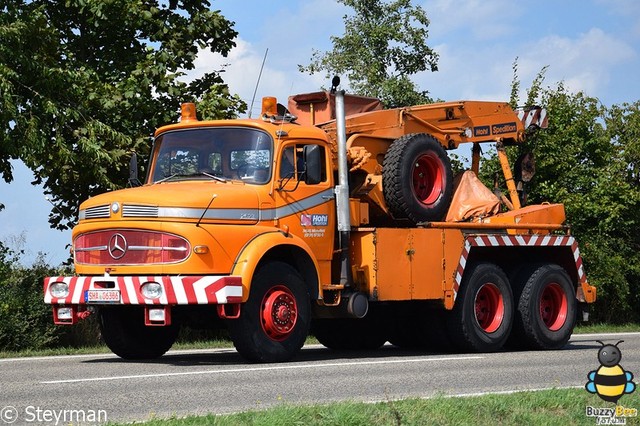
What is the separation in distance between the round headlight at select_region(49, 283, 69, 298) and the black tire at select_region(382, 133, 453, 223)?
14.4 ft

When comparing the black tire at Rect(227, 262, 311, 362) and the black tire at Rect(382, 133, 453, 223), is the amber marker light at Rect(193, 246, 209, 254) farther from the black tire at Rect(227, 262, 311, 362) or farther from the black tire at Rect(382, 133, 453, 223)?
the black tire at Rect(382, 133, 453, 223)

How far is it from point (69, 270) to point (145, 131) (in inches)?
142

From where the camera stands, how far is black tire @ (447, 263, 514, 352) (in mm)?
16047

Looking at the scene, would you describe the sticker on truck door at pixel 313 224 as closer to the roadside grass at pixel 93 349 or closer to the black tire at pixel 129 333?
the black tire at pixel 129 333

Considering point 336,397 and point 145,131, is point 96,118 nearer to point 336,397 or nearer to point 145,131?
point 145,131

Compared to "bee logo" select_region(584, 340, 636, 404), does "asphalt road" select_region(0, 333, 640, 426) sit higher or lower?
lower

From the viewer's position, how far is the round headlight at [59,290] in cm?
1376

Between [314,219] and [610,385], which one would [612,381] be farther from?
[314,219]

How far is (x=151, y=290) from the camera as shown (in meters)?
13.0

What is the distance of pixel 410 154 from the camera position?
51.0ft

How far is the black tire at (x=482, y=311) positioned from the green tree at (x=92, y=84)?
697 cm

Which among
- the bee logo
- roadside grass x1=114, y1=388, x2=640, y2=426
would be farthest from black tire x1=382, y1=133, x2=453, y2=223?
the bee logo

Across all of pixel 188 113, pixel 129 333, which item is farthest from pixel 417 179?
pixel 129 333

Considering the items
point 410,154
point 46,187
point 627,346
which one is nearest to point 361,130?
point 410,154
